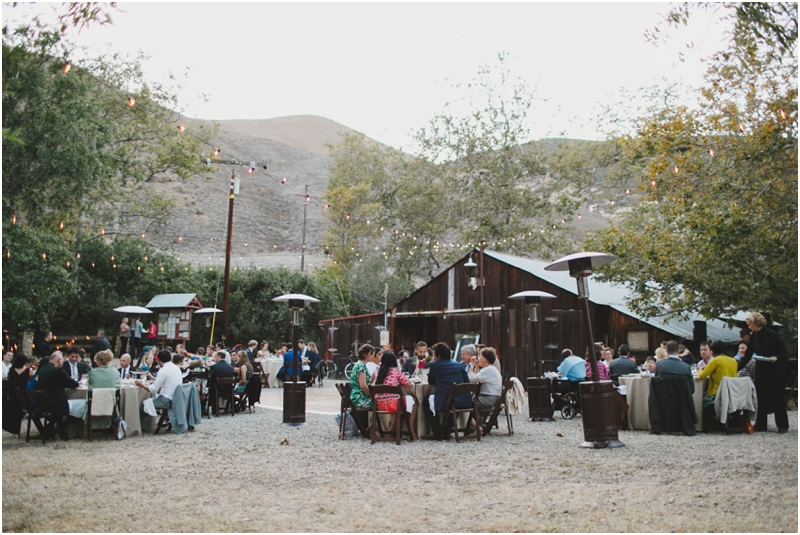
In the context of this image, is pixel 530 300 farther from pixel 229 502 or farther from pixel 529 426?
pixel 229 502

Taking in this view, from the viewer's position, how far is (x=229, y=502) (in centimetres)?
538

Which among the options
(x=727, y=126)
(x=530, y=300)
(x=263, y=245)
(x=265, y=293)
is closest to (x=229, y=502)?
(x=727, y=126)

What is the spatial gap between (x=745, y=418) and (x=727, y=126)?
5466mm

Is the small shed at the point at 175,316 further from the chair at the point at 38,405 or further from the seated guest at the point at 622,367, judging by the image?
the seated guest at the point at 622,367

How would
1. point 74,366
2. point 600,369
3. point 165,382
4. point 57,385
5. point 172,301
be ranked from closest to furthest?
point 57,385, point 165,382, point 600,369, point 74,366, point 172,301

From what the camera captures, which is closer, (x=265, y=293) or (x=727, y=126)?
(x=727, y=126)

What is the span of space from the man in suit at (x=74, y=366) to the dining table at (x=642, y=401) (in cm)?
800

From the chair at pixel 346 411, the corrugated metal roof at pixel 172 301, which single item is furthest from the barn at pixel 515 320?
the chair at pixel 346 411

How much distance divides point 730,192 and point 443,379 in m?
6.19

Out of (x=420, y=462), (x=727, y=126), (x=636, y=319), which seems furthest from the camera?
(x=636, y=319)

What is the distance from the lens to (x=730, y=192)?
11.7 metres

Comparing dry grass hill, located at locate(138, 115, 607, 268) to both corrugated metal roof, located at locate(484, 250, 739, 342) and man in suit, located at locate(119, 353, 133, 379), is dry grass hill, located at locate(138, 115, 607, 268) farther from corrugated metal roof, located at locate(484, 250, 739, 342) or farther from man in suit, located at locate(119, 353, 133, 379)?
man in suit, located at locate(119, 353, 133, 379)

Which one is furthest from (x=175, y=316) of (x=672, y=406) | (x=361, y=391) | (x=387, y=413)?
(x=672, y=406)

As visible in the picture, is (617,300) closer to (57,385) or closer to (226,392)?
(226,392)
